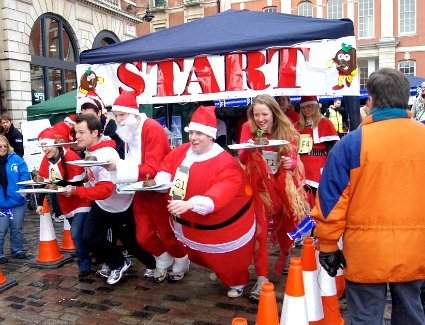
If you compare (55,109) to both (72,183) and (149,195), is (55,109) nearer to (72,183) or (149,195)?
(72,183)

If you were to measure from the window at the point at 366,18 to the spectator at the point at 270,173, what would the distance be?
30004mm

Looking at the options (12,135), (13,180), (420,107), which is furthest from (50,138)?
(420,107)

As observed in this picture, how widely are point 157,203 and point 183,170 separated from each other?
772 mm

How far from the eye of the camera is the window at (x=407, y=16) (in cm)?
2941

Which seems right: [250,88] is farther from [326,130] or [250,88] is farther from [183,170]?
[183,170]

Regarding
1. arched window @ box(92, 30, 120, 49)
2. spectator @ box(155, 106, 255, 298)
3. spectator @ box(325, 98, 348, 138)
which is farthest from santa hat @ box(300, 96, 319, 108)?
arched window @ box(92, 30, 120, 49)

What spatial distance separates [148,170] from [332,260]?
214 centimetres

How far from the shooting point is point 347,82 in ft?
15.3

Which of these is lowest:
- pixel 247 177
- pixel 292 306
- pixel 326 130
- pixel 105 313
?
pixel 105 313

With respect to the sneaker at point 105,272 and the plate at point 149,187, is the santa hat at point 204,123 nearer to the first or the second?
the plate at point 149,187

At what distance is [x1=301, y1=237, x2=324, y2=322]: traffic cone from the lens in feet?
10.4

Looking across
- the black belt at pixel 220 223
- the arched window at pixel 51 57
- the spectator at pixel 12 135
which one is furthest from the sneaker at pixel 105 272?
the arched window at pixel 51 57

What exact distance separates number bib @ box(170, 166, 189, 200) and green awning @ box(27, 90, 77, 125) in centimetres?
655

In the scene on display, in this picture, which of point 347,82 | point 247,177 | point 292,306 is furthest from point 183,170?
point 347,82
